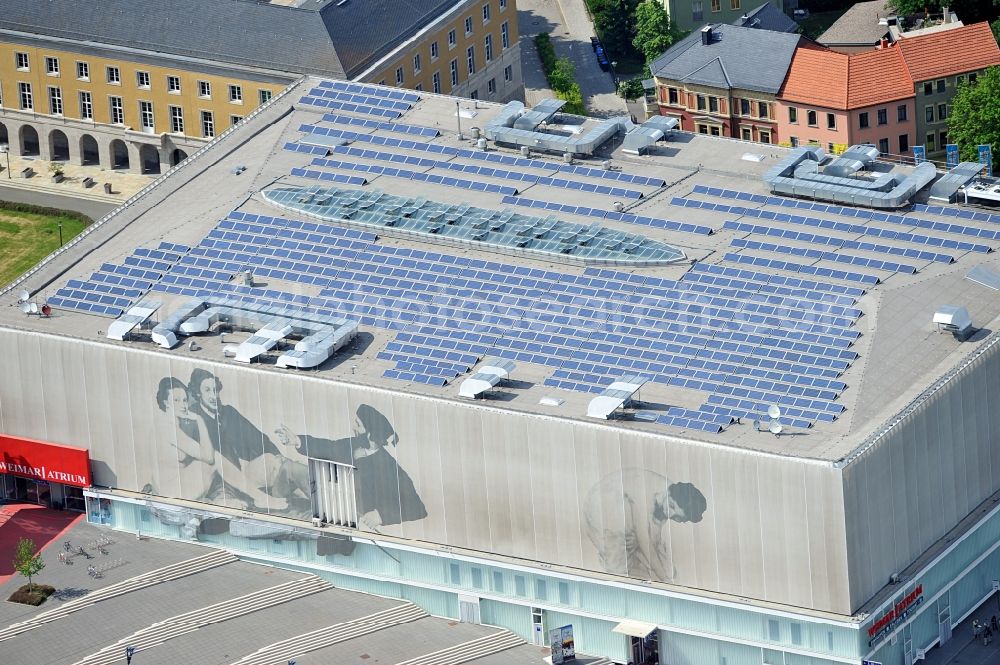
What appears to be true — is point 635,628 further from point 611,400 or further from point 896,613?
point 896,613

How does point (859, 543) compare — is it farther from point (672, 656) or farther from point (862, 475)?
point (672, 656)

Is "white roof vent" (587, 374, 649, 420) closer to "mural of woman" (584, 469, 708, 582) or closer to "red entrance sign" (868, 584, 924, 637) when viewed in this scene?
"mural of woman" (584, 469, 708, 582)

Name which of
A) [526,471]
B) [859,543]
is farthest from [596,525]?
[859,543]

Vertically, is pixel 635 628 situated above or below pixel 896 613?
below

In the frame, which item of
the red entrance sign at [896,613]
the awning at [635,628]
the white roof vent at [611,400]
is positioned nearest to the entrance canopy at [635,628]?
the awning at [635,628]

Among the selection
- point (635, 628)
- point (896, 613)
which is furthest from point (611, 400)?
point (896, 613)

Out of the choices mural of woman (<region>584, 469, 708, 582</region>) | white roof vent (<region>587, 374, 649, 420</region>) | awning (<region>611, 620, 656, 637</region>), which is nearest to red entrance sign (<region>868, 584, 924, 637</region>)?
mural of woman (<region>584, 469, 708, 582</region>)

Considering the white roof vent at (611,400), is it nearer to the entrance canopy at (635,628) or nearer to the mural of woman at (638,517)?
the mural of woman at (638,517)
